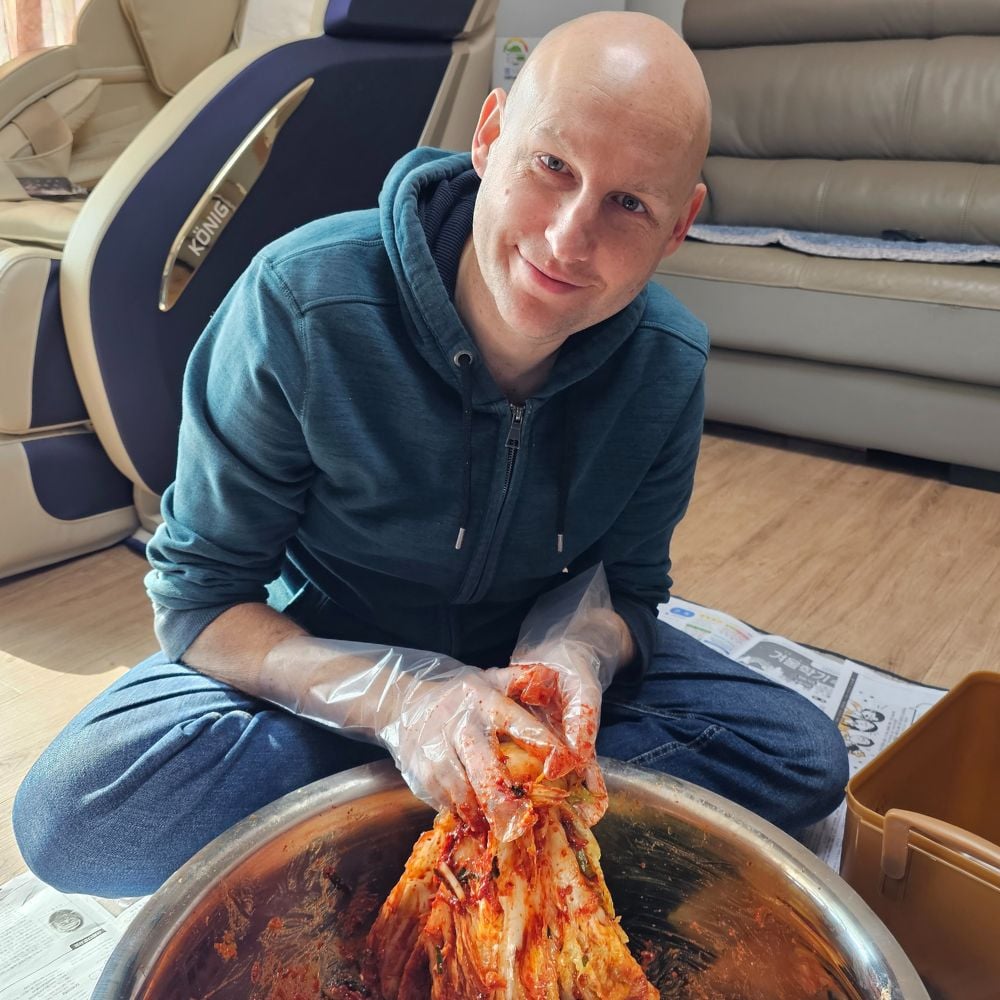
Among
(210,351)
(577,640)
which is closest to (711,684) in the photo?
(577,640)

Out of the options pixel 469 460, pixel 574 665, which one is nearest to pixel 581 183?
pixel 469 460

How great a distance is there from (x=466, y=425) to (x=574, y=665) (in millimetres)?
211

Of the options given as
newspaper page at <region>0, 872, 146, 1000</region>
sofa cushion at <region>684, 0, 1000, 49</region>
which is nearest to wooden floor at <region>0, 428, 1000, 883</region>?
newspaper page at <region>0, 872, 146, 1000</region>

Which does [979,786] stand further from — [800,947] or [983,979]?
[800,947]

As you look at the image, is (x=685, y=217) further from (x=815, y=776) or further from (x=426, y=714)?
(x=815, y=776)

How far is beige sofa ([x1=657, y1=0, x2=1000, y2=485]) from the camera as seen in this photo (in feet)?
6.64

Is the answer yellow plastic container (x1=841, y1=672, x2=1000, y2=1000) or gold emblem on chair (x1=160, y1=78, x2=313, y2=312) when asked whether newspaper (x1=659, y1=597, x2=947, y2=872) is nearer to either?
yellow plastic container (x1=841, y1=672, x2=1000, y2=1000)

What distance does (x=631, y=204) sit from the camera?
74 cm

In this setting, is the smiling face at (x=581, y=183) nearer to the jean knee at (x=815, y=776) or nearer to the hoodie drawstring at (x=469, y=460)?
the hoodie drawstring at (x=469, y=460)

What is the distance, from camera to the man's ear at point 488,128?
2.64 ft

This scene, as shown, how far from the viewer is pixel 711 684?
39.9 inches

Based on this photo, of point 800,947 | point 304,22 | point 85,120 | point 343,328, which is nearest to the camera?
point 800,947

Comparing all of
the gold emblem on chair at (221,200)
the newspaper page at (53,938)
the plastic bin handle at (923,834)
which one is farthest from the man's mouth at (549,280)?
the gold emblem on chair at (221,200)

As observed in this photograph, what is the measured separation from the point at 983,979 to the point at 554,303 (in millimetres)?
616
